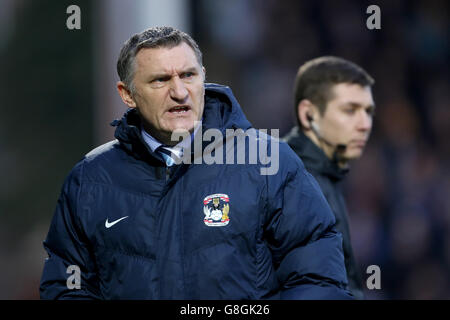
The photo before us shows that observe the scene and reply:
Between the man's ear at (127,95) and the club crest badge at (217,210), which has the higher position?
the man's ear at (127,95)

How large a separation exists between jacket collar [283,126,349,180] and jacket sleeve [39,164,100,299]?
1335 millimetres

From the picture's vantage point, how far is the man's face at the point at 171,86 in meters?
2.53

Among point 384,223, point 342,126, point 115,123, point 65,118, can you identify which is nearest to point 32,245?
point 65,118

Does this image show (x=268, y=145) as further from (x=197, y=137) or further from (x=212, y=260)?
(x=212, y=260)

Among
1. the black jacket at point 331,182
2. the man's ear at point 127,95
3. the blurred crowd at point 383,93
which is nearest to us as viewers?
the man's ear at point 127,95

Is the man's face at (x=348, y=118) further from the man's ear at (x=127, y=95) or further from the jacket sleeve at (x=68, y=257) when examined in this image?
the jacket sleeve at (x=68, y=257)

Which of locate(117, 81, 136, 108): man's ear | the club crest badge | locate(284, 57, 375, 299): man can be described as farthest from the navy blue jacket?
locate(284, 57, 375, 299): man

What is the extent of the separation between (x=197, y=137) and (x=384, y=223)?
4.54 m

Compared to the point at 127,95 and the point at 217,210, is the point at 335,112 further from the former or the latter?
the point at 217,210

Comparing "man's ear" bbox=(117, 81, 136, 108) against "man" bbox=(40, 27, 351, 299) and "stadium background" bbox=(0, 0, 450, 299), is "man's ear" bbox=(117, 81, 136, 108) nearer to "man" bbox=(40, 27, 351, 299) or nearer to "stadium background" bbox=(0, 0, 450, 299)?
"man" bbox=(40, 27, 351, 299)

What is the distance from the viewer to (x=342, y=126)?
379cm

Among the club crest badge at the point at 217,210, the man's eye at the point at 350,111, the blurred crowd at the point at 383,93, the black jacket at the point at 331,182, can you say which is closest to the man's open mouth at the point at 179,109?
the club crest badge at the point at 217,210

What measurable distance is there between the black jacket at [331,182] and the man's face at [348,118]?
161mm

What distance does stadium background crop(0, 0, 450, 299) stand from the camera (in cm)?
668
